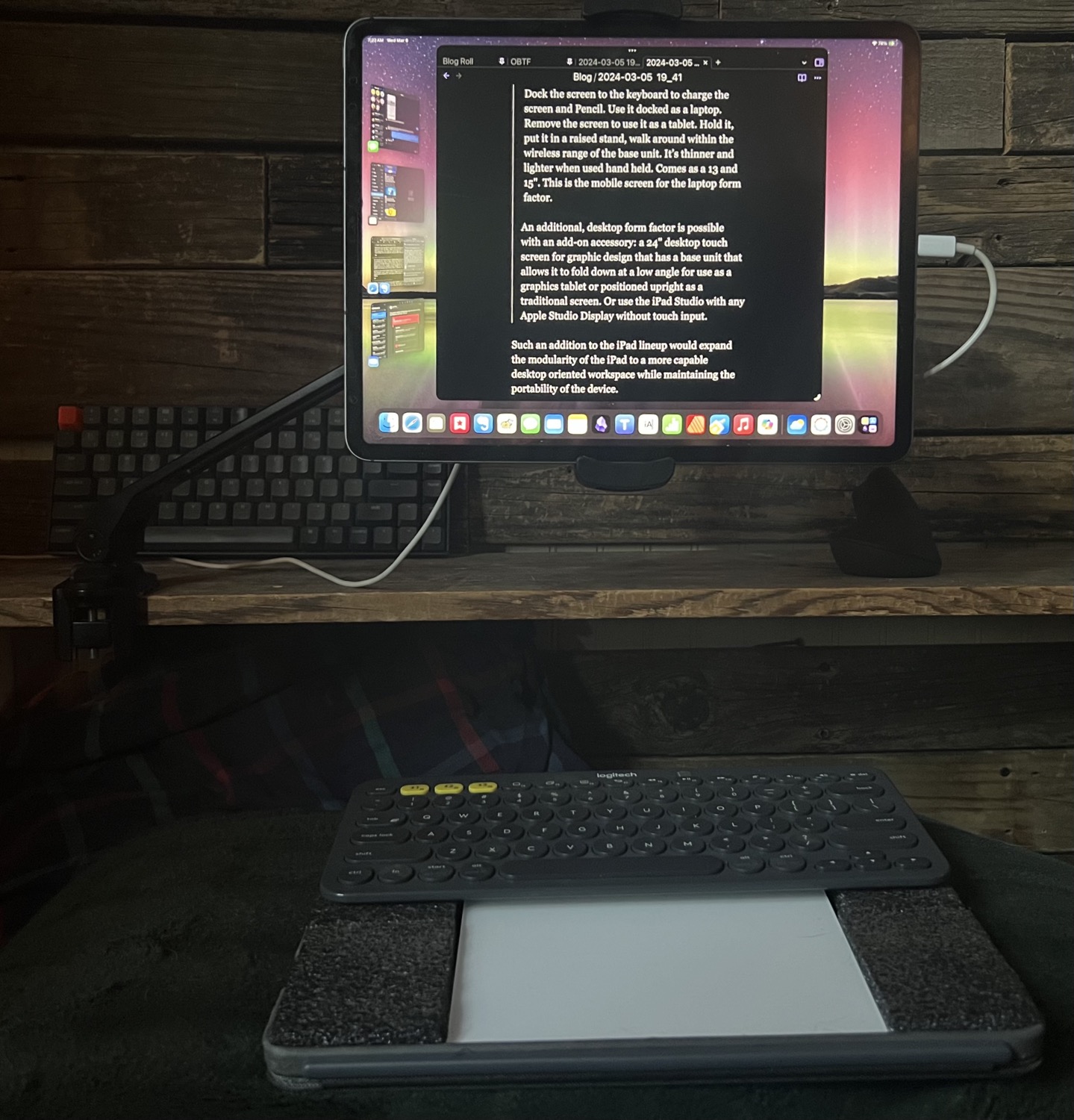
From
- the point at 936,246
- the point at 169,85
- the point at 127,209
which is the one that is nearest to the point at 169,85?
the point at 169,85

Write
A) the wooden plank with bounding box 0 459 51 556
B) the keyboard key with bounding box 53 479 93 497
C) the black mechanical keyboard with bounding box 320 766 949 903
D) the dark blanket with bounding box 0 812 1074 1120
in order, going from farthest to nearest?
1. the wooden plank with bounding box 0 459 51 556
2. the keyboard key with bounding box 53 479 93 497
3. the black mechanical keyboard with bounding box 320 766 949 903
4. the dark blanket with bounding box 0 812 1074 1120

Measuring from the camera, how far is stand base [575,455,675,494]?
0.81 metres

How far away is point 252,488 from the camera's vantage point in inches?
36.0

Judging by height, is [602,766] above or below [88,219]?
below

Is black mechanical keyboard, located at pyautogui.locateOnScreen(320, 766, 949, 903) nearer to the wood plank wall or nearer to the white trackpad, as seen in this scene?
the white trackpad

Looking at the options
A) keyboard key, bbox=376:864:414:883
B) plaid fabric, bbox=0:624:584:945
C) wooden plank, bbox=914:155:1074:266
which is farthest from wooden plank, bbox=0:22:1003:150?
keyboard key, bbox=376:864:414:883

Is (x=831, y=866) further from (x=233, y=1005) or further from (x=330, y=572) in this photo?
(x=330, y=572)

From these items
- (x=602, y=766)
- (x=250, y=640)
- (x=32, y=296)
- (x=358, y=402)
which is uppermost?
(x=32, y=296)

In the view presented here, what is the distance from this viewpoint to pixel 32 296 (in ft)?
3.30

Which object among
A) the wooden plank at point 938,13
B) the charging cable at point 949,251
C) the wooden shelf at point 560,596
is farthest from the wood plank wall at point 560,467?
the wooden shelf at point 560,596

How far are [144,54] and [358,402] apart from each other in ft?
1.59

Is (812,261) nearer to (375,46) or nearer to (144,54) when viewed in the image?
(375,46)

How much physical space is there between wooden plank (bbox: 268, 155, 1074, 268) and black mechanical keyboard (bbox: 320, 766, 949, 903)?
1.94 ft

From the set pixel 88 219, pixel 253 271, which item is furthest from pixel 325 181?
pixel 88 219
